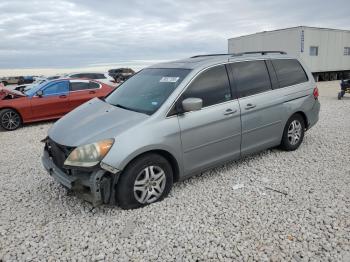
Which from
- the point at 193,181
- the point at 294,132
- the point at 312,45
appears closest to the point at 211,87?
the point at 193,181

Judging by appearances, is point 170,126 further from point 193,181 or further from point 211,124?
point 193,181

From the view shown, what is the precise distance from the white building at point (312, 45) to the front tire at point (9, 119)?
1736 cm

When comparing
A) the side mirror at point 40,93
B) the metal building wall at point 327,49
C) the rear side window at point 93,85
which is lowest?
the side mirror at point 40,93

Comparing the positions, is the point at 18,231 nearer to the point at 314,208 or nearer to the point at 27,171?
the point at 27,171

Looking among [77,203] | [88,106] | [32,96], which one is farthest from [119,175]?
[32,96]

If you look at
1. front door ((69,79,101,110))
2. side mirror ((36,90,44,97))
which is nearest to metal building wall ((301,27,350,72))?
front door ((69,79,101,110))

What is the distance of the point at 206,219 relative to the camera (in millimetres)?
3350

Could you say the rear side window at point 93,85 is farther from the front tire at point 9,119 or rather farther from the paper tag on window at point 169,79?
the paper tag on window at point 169,79

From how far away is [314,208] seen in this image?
348 centimetres

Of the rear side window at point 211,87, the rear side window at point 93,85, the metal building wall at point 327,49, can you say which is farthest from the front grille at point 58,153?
the metal building wall at point 327,49

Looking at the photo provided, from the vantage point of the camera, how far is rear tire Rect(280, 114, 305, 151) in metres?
5.21

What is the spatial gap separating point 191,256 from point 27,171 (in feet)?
11.6

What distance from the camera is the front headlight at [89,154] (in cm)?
325

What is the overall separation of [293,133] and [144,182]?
3.15 metres
